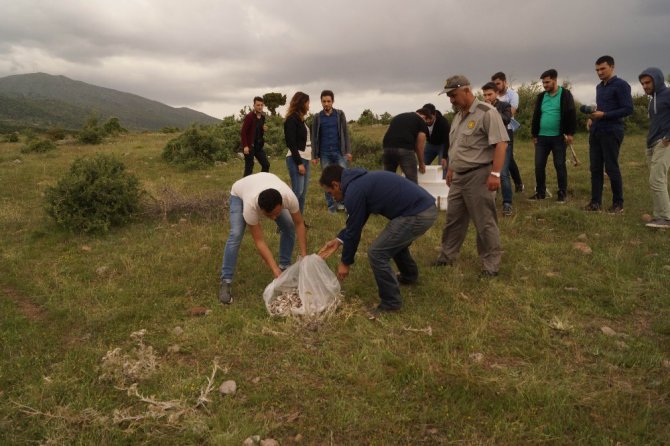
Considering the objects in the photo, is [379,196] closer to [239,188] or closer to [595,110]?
[239,188]

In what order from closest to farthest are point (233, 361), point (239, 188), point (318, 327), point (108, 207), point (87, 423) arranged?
point (87, 423) → point (233, 361) → point (318, 327) → point (239, 188) → point (108, 207)

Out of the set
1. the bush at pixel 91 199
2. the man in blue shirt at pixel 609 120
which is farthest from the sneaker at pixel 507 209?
the bush at pixel 91 199

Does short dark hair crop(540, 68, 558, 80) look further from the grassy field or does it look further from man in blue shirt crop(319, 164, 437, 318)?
man in blue shirt crop(319, 164, 437, 318)

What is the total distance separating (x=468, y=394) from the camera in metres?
2.64

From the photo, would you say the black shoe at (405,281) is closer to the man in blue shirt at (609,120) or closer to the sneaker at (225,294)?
the sneaker at (225,294)

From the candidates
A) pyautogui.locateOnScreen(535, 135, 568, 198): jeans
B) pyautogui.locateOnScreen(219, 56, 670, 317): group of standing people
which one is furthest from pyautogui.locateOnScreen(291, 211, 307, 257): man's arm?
pyautogui.locateOnScreen(535, 135, 568, 198): jeans

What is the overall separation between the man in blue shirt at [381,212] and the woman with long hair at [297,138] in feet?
8.89

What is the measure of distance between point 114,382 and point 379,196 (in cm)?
226

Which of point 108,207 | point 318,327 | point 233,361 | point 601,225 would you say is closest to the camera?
point 233,361

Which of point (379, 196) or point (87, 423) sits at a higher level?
point (379, 196)

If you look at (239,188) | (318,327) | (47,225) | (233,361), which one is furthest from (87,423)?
(47,225)

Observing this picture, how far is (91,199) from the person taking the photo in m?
6.38

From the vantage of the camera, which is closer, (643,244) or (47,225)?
(643,244)

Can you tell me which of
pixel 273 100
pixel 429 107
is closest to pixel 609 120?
pixel 429 107
